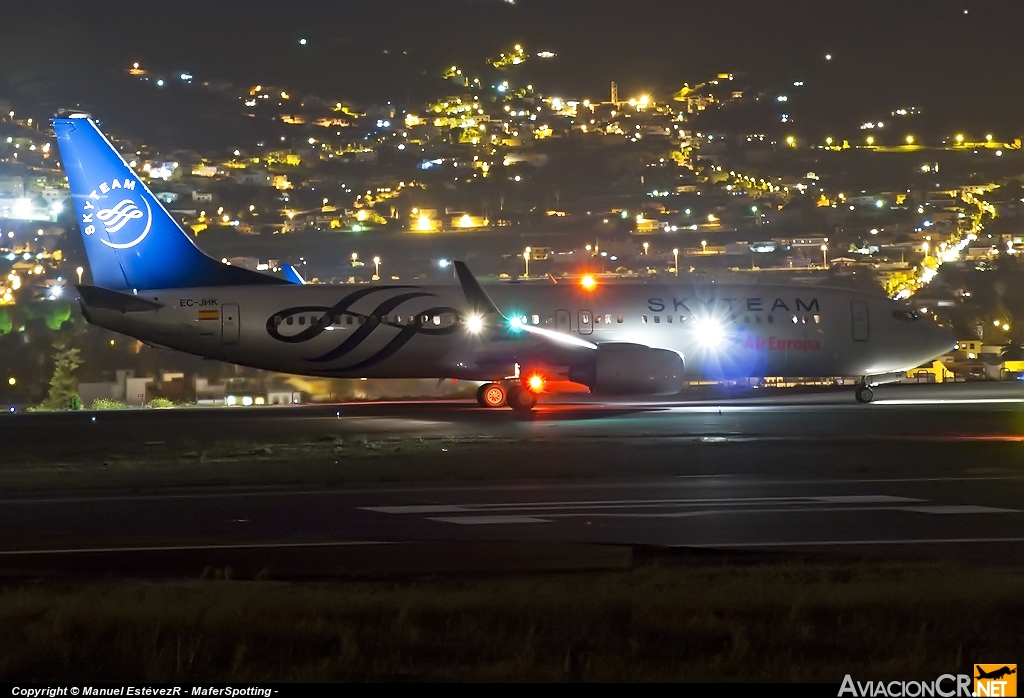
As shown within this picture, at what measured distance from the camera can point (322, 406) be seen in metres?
41.4

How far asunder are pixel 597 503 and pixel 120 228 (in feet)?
77.0

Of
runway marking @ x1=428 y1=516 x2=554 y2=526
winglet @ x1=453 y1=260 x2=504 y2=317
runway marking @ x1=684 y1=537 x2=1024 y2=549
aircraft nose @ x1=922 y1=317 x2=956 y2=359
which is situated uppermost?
winglet @ x1=453 y1=260 x2=504 y2=317

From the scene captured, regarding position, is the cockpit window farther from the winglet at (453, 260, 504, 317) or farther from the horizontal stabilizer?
the horizontal stabilizer

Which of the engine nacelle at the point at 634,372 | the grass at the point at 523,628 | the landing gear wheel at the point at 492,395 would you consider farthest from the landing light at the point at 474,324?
the grass at the point at 523,628

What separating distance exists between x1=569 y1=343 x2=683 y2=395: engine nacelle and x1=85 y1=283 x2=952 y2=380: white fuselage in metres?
1.73

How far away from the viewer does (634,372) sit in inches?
1407

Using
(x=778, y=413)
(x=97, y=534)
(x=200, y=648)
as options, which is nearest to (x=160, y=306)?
(x=778, y=413)

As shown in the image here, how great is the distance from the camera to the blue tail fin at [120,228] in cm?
3738

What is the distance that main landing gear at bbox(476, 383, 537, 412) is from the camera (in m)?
37.2

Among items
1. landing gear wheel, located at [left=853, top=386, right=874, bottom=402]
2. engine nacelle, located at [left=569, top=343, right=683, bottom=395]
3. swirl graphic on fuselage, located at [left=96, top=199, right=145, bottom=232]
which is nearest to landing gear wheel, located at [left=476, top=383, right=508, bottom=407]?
engine nacelle, located at [left=569, top=343, right=683, bottom=395]

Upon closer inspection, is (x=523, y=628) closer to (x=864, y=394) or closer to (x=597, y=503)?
(x=597, y=503)

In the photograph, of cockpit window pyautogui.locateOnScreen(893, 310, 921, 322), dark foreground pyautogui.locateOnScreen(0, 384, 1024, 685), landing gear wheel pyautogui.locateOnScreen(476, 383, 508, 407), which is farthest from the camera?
cockpit window pyautogui.locateOnScreen(893, 310, 921, 322)

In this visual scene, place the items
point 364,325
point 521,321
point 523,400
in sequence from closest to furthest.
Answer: point 523,400, point 364,325, point 521,321

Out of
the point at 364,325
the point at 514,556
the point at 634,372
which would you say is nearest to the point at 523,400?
the point at 634,372
